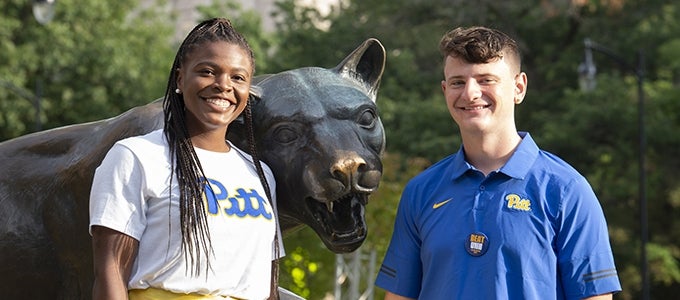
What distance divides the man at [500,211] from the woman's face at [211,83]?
0.79 m

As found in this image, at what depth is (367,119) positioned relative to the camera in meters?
4.26

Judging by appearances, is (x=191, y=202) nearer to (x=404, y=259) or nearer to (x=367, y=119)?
(x=367, y=119)

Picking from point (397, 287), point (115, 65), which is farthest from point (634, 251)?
point (397, 287)

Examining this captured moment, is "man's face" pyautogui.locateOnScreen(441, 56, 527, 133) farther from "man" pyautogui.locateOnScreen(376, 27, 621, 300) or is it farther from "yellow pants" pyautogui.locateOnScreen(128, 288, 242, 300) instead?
"yellow pants" pyautogui.locateOnScreen(128, 288, 242, 300)

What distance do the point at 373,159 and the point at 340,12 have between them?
2518 centimetres

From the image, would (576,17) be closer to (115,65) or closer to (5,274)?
(115,65)

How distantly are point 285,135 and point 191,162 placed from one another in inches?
24.5

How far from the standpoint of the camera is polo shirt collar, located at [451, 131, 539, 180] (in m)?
4.10

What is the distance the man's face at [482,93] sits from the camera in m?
4.08

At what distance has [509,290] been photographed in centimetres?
403

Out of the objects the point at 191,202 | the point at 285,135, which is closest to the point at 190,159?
the point at 191,202

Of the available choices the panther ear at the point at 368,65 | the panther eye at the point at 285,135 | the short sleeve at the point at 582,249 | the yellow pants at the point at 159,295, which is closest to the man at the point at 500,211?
the short sleeve at the point at 582,249

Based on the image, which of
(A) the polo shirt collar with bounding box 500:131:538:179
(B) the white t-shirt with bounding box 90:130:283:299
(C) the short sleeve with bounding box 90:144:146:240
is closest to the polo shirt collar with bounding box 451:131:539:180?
(A) the polo shirt collar with bounding box 500:131:538:179

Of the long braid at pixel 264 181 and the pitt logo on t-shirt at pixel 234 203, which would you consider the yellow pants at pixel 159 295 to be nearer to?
the pitt logo on t-shirt at pixel 234 203
